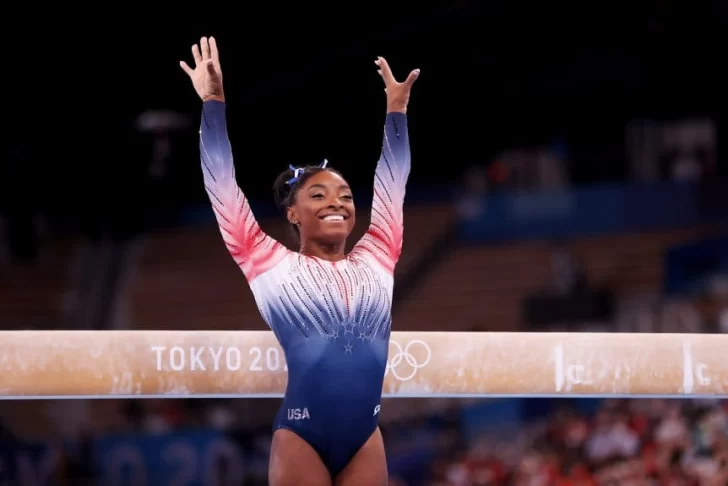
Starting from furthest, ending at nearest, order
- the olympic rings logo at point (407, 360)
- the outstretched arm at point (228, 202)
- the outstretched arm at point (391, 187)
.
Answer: the olympic rings logo at point (407, 360), the outstretched arm at point (391, 187), the outstretched arm at point (228, 202)

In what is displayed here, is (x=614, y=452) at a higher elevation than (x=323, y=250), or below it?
higher

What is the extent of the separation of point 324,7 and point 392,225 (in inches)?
403

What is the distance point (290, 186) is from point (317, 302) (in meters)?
0.51

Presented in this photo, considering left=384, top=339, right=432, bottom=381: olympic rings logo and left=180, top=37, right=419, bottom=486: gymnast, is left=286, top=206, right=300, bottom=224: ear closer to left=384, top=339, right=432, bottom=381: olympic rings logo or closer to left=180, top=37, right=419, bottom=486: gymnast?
left=180, top=37, right=419, bottom=486: gymnast

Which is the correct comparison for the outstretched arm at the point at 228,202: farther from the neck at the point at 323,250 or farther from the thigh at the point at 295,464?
the thigh at the point at 295,464

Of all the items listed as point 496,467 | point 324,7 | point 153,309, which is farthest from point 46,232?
point 496,467

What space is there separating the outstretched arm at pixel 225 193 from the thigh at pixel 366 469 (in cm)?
74

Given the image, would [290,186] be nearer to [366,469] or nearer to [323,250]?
[323,250]

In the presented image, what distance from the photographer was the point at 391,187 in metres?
4.22

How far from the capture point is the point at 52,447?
440 inches

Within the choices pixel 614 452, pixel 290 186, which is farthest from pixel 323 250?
pixel 614 452

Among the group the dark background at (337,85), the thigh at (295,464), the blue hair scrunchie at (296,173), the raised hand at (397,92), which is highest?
the dark background at (337,85)

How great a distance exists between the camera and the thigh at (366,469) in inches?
146

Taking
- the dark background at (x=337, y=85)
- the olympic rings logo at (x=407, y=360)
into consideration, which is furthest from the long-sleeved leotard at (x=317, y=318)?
the dark background at (x=337, y=85)
